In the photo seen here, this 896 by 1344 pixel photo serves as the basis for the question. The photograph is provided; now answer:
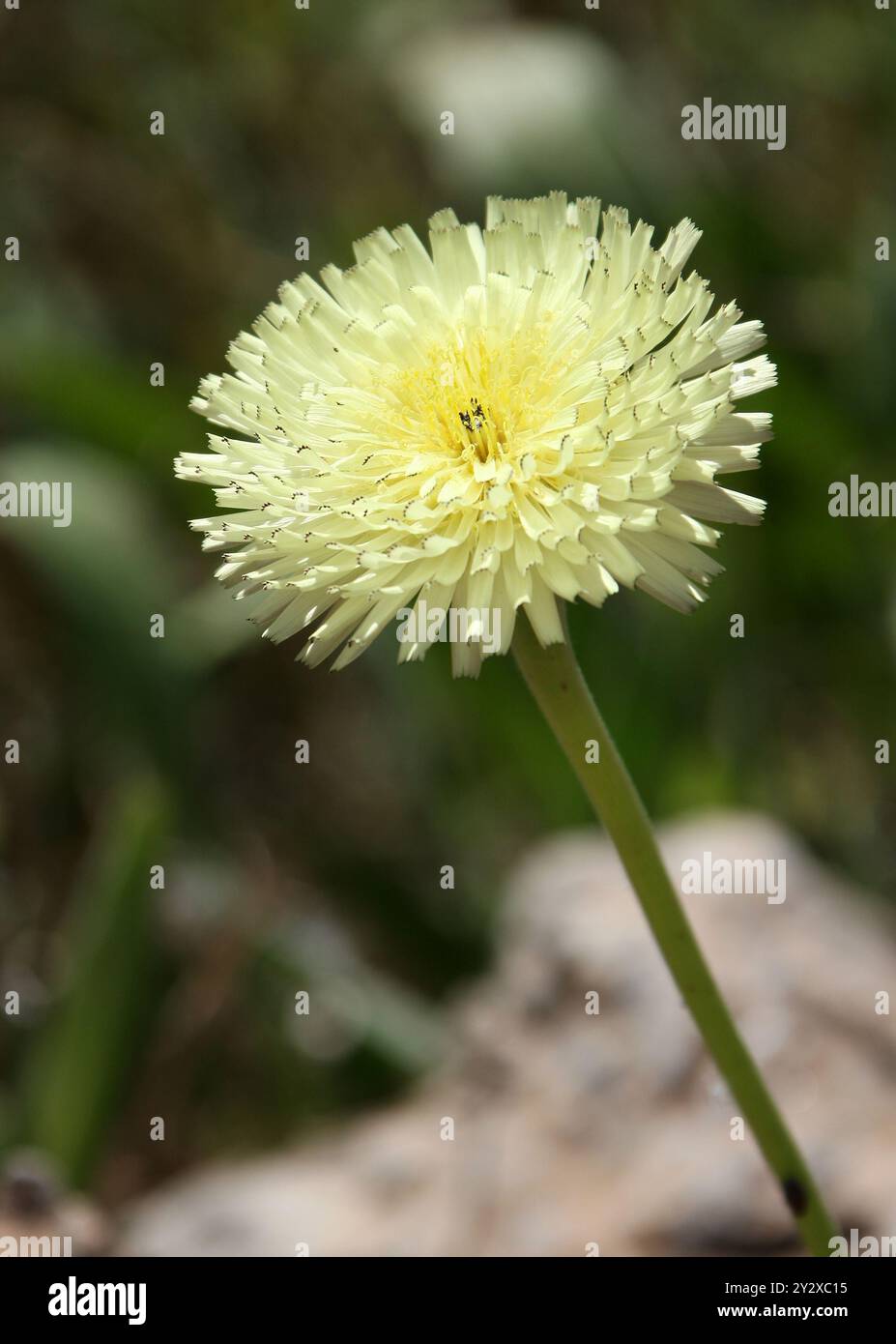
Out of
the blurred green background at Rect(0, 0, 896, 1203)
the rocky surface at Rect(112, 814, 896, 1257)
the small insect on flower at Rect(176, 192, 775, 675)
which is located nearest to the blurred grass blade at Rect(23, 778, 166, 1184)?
the blurred green background at Rect(0, 0, 896, 1203)

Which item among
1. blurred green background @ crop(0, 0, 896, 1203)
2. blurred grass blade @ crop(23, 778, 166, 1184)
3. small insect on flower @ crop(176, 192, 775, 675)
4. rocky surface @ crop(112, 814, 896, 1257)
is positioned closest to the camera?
small insect on flower @ crop(176, 192, 775, 675)

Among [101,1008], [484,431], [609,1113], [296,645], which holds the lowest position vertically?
[609,1113]

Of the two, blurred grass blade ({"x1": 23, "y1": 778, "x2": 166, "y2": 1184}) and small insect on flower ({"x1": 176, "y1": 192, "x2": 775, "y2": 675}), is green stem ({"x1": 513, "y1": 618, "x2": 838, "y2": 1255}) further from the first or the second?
blurred grass blade ({"x1": 23, "y1": 778, "x2": 166, "y2": 1184})

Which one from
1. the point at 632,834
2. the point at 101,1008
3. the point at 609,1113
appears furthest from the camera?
the point at 101,1008

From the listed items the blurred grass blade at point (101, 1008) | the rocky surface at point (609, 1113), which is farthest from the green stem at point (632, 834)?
the blurred grass blade at point (101, 1008)

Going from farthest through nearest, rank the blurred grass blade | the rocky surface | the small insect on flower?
the blurred grass blade < the rocky surface < the small insect on flower

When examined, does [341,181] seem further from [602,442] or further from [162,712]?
[602,442]

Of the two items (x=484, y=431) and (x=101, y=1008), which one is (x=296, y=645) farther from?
(x=484, y=431)

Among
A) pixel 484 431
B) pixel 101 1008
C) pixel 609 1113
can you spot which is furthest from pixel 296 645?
pixel 484 431
